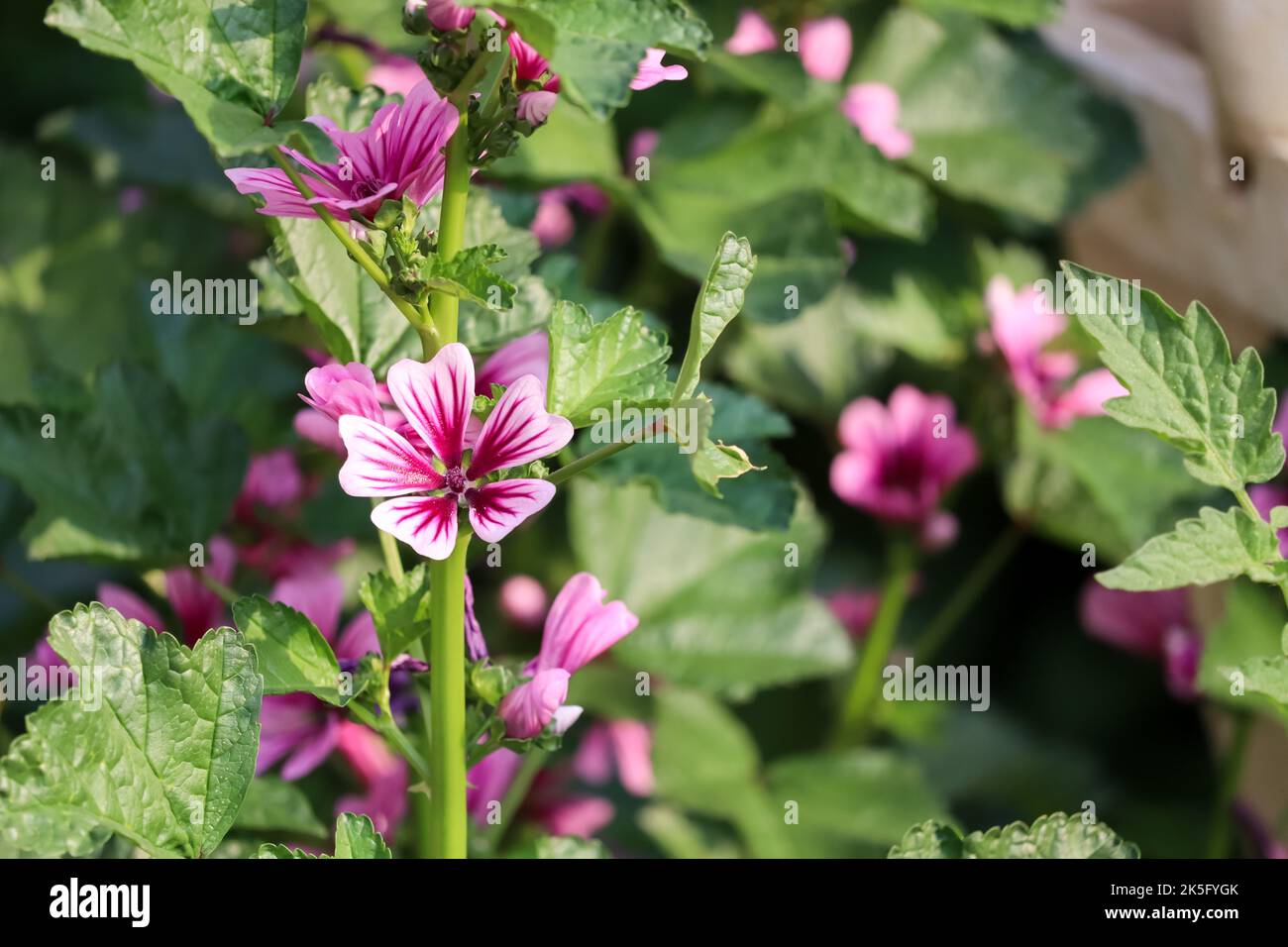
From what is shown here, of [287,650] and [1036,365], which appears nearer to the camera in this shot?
[287,650]

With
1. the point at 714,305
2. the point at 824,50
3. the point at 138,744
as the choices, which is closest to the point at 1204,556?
the point at 714,305

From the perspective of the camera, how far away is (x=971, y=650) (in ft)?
4.39

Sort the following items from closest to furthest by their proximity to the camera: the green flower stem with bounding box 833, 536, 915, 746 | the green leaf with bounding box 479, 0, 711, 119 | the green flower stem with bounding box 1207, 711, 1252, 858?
Result: the green leaf with bounding box 479, 0, 711, 119
the green flower stem with bounding box 1207, 711, 1252, 858
the green flower stem with bounding box 833, 536, 915, 746

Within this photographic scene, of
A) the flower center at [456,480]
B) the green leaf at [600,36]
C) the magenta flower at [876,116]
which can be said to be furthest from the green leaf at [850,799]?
the green leaf at [600,36]

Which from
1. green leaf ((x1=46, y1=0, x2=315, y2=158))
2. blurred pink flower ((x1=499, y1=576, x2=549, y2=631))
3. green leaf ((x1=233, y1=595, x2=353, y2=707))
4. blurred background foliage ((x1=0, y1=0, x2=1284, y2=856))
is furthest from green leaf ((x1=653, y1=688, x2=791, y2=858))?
green leaf ((x1=46, y1=0, x2=315, y2=158))

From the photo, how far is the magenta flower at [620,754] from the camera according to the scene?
1.16 m

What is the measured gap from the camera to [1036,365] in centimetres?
113

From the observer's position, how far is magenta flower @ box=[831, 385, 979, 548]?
1127 mm

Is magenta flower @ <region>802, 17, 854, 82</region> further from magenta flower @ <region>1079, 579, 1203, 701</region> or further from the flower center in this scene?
the flower center

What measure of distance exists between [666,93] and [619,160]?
0.24 feet

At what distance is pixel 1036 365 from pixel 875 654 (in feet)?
0.87

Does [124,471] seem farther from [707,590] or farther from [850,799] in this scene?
[850,799]

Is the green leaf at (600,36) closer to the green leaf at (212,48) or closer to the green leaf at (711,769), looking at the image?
the green leaf at (212,48)
